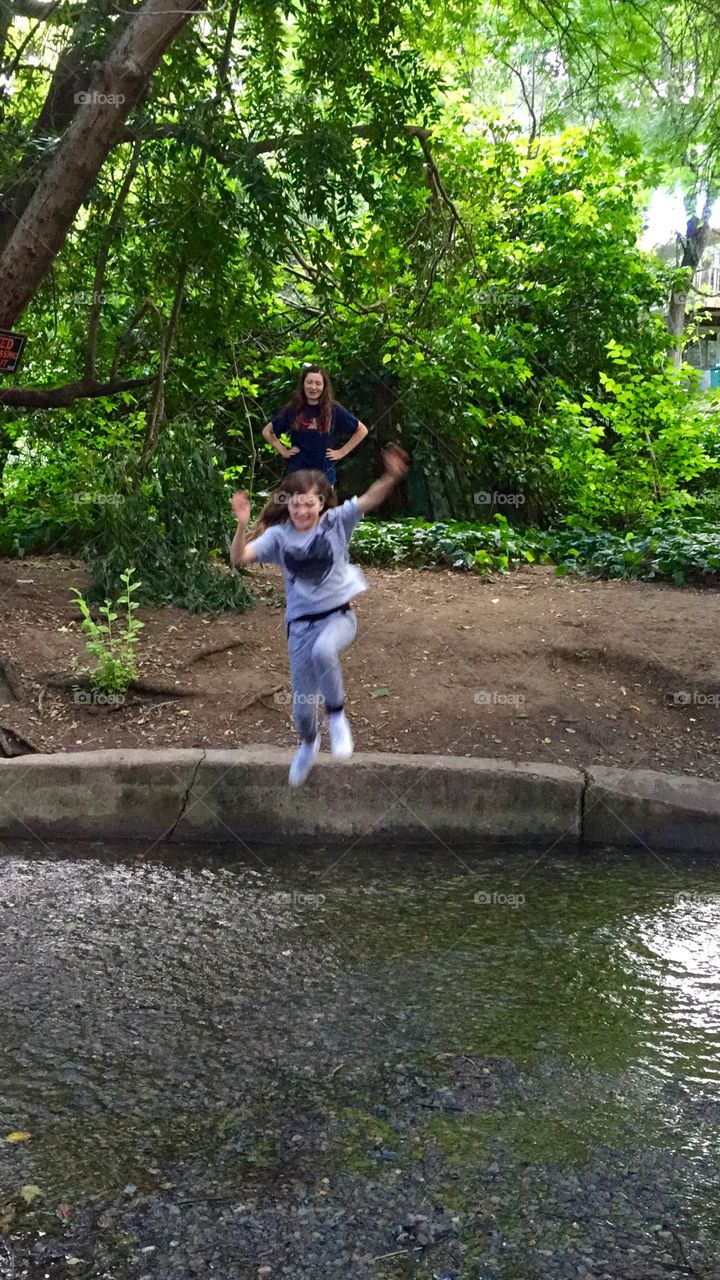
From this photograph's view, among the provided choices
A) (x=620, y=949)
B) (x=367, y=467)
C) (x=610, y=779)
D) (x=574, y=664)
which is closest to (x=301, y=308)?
(x=367, y=467)

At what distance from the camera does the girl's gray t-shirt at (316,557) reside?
4871 millimetres

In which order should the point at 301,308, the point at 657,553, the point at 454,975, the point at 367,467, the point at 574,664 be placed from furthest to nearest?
the point at 367,467 → the point at 301,308 → the point at 657,553 → the point at 574,664 → the point at 454,975

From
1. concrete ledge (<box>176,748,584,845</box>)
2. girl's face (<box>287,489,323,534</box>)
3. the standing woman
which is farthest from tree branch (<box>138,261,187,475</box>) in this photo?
girl's face (<box>287,489,323,534</box>)

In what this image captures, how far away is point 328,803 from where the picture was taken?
6.14 metres

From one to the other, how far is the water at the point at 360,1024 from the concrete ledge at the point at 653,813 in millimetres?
198

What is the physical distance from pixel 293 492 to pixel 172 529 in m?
4.35

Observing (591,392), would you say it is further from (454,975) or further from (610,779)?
(454,975)

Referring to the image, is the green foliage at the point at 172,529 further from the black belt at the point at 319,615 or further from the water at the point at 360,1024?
the black belt at the point at 319,615

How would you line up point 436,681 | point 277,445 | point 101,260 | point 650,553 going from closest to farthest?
1. point 436,681
2. point 277,445
3. point 101,260
4. point 650,553

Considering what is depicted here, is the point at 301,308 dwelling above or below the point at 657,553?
above

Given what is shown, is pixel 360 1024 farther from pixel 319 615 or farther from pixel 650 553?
pixel 650 553

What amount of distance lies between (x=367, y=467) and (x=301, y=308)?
2.14m

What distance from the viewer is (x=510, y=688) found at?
7.26m

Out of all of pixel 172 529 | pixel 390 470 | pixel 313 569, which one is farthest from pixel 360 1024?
pixel 172 529
